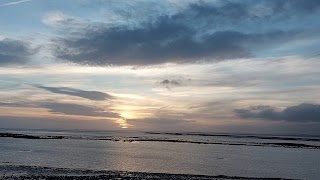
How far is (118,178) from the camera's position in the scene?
39.7 m

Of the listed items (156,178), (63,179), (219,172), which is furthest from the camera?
(219,172)

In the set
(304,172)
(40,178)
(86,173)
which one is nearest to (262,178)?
(304,172)

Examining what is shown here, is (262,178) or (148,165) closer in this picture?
(262,178)

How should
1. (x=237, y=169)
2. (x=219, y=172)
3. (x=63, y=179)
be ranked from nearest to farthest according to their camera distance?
(x=63, y=179), (x=219, y=172), (x=237, y=169)

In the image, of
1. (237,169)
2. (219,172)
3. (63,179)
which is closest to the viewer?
(63,179)

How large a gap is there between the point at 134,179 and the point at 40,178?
33.4 feet

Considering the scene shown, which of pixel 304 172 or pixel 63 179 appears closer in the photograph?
pixel 63 179

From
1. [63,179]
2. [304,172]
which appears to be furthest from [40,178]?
[304,172]

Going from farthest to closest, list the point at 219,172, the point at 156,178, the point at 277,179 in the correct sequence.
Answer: the point at 219,172 < the point at 277,179 < the point at 156,178

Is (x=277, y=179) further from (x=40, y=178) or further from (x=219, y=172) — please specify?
(x=40, y=178)

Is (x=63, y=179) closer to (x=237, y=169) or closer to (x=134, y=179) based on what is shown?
(x=134, y=179)

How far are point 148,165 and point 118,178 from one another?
1734 cm

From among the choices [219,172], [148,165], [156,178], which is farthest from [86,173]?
[219,172]

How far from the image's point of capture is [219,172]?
49.9m
